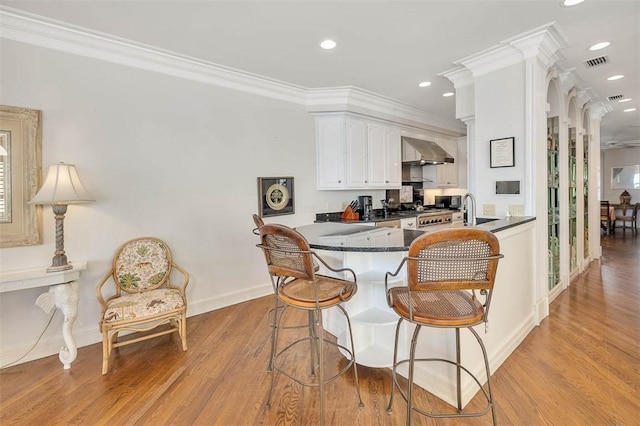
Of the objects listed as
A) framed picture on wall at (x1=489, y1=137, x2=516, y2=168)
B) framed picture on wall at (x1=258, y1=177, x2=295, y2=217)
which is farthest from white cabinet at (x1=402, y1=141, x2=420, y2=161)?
framed picture on wall at (x1=258, y1=177, x2=295, y2=217)

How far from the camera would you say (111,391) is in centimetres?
201

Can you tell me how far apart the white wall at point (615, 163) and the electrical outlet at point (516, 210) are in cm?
984

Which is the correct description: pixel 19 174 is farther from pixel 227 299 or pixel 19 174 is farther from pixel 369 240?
pixel 369 240

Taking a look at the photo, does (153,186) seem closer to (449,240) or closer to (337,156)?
(337,156)

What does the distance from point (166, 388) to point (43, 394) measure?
0.80 m

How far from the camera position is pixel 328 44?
2830 millimetres

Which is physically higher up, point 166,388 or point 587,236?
point 587,236

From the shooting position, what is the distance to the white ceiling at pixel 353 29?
2.28 meters

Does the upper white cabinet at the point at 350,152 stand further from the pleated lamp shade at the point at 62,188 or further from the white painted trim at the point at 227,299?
the pleated lamp shade at the point at 62,188

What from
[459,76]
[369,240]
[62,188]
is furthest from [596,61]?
[62,188]

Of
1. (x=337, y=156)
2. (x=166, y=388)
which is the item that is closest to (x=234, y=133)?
(x=337, y=156)

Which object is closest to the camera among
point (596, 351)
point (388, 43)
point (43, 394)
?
point (43, 394)

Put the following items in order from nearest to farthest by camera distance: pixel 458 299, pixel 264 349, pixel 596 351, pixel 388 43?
pixel 458 299, pixel 596 351, pixel 264 349, pixel 388 43

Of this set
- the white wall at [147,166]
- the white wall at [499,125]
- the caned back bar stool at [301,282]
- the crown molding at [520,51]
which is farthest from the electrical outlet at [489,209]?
the white wall at [147,166]
